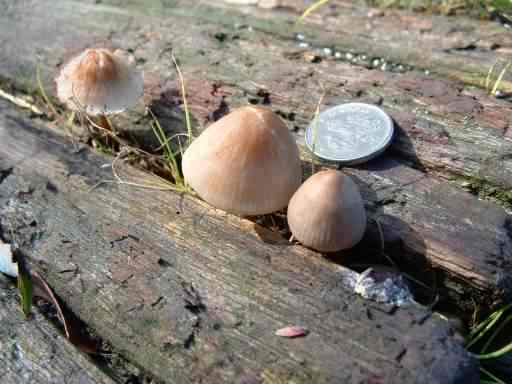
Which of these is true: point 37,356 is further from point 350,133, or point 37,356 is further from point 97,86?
point 350,133

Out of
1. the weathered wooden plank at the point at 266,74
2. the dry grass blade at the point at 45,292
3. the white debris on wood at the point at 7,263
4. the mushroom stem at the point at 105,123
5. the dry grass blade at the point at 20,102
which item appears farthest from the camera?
the dry grass blade at the point at 20,102

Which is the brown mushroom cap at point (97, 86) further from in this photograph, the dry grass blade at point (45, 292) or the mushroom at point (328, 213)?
the mushroom at point (328, 213)

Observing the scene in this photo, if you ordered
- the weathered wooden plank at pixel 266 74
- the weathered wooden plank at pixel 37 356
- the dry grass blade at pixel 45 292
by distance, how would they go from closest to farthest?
the weathered wooden plank at pixel 37 356, the dry grass blade at pixel 45 292, the weathered wooden plank at pixel 266 74

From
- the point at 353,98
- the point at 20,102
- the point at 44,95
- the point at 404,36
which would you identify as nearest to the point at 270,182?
the point at 353,98

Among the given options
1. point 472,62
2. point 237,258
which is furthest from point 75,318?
point 472,62

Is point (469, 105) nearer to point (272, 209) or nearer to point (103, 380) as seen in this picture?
point (272, 209)

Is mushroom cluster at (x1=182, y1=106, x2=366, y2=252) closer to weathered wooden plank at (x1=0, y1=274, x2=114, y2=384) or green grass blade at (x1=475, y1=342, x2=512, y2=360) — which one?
green grass blade at (x1=475, y1=342, x2=512, y2=360)

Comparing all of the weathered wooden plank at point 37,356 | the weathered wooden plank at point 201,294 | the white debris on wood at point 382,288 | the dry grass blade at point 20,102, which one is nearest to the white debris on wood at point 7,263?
the weathered wooden plank at point 201,294
